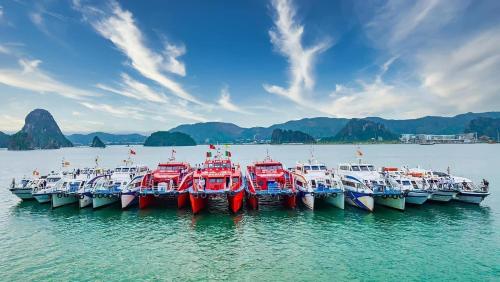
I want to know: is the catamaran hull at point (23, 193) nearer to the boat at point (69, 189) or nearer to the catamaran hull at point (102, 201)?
the boat at point (69, 189)

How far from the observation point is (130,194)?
127 feet

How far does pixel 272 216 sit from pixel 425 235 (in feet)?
50.7

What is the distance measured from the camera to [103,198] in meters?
39.4

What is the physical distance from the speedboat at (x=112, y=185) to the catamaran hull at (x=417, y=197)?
3652 cm

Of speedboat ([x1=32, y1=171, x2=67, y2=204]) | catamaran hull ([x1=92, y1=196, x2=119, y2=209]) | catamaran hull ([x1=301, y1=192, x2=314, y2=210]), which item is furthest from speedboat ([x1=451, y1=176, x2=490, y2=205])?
speedboat ([x1=32, y1=171, x2=67, y2=204])

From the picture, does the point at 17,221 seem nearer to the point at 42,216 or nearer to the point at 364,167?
the point at 42,216

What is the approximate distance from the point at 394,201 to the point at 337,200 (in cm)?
662

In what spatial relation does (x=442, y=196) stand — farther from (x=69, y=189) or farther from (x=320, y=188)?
(x=69, y=189)

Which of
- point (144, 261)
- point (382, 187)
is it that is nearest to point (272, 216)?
point (382, 187)

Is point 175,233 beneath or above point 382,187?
beneath

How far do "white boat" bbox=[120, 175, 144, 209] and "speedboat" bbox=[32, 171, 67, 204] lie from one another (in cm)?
988

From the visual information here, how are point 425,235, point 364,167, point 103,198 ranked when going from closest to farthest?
point 425,235, point 103,198, point 364,167

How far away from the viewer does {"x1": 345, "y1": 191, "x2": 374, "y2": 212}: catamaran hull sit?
118 feet

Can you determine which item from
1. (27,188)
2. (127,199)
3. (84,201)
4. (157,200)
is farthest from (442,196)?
(27,188)
